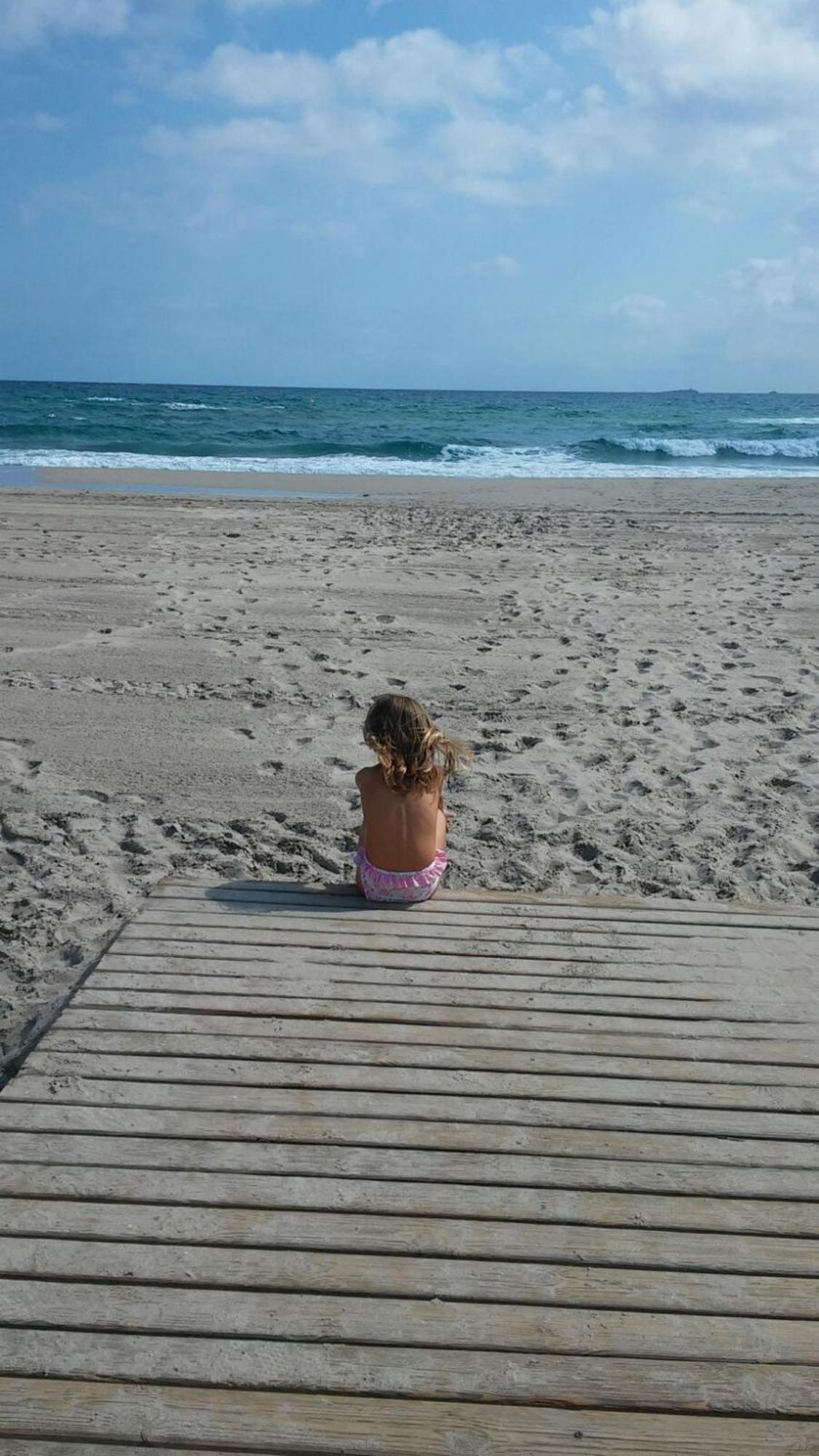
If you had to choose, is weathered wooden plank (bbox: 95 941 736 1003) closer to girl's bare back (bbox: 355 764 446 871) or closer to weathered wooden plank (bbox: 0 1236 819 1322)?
Answer: girl's bare back (bbox: 355 764 446 871)

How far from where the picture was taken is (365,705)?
6.72 m

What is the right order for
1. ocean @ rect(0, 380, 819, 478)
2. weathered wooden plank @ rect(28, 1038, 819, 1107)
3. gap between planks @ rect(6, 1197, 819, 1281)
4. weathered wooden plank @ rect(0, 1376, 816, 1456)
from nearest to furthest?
weathered wooden plank @ rect(0, 1376, 816, 1456) < gap between planks @ rect(6, 1197, 819, 1281) < weathered wooden plank @ rect(28, 1038, 819, 1107) < ocean @ rect(0, 380, 819, 478)

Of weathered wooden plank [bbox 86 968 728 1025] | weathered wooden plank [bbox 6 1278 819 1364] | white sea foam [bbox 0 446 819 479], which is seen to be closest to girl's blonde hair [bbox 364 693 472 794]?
weathered wooden plank [bbox 86 968 728 1025]

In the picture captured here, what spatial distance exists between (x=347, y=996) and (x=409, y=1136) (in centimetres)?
65

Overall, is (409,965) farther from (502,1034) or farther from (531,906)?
(531,906)

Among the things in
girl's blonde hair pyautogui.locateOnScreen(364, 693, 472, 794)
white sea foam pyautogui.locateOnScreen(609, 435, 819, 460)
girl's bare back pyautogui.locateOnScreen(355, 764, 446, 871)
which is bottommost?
girl's bare back pyautogui.locateOnScreen(355, 764, 446, 871)

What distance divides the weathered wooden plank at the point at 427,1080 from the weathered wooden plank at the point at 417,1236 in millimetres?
421

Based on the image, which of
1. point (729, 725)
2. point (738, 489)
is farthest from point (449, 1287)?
point (738, 489)

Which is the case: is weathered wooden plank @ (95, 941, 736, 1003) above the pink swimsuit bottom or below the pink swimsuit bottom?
below

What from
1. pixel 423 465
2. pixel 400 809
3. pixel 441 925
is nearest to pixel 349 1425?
pixel 441 925

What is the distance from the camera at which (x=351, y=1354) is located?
2.03 m

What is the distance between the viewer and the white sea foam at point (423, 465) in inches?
926

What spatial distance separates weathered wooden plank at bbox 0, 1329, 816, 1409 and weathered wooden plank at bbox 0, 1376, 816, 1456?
0.02 m

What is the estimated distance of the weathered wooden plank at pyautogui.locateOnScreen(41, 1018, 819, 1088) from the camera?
2.88 meters
